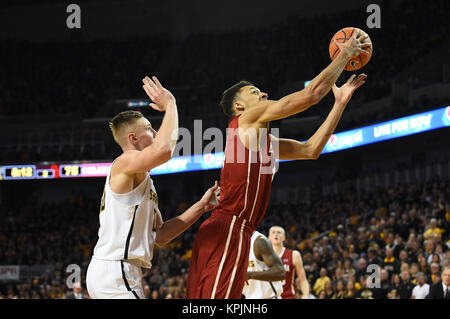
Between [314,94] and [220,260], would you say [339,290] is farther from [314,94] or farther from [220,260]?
[314,94]

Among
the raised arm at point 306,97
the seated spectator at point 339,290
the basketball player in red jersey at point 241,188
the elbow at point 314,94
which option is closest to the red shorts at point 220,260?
the basketball player in red jersey at point 241,188

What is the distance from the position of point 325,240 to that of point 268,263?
1090 cm

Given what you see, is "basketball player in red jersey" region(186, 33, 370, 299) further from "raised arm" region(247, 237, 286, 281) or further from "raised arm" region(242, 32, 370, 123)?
"raised arm" region(247, 237, 286, 281)

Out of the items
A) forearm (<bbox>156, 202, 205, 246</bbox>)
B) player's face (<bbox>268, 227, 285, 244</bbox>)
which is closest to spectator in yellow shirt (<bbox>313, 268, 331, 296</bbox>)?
player's face (<bbox>268, 227, 285, 244</bbox>)

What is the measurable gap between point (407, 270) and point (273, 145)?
26.8 ft

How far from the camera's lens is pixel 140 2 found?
29625 millimetres

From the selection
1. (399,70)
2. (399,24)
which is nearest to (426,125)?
(399,70)

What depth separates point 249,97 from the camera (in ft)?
14.2

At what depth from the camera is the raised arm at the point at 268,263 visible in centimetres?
516

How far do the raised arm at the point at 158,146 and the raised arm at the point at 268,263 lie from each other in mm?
1728

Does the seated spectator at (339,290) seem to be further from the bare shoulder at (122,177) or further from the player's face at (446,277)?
the bare shoulder at (122,177)

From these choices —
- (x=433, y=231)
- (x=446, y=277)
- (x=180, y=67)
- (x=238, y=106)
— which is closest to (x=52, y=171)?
(x=180, y=67)

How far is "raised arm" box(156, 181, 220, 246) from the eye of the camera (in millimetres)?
4207
